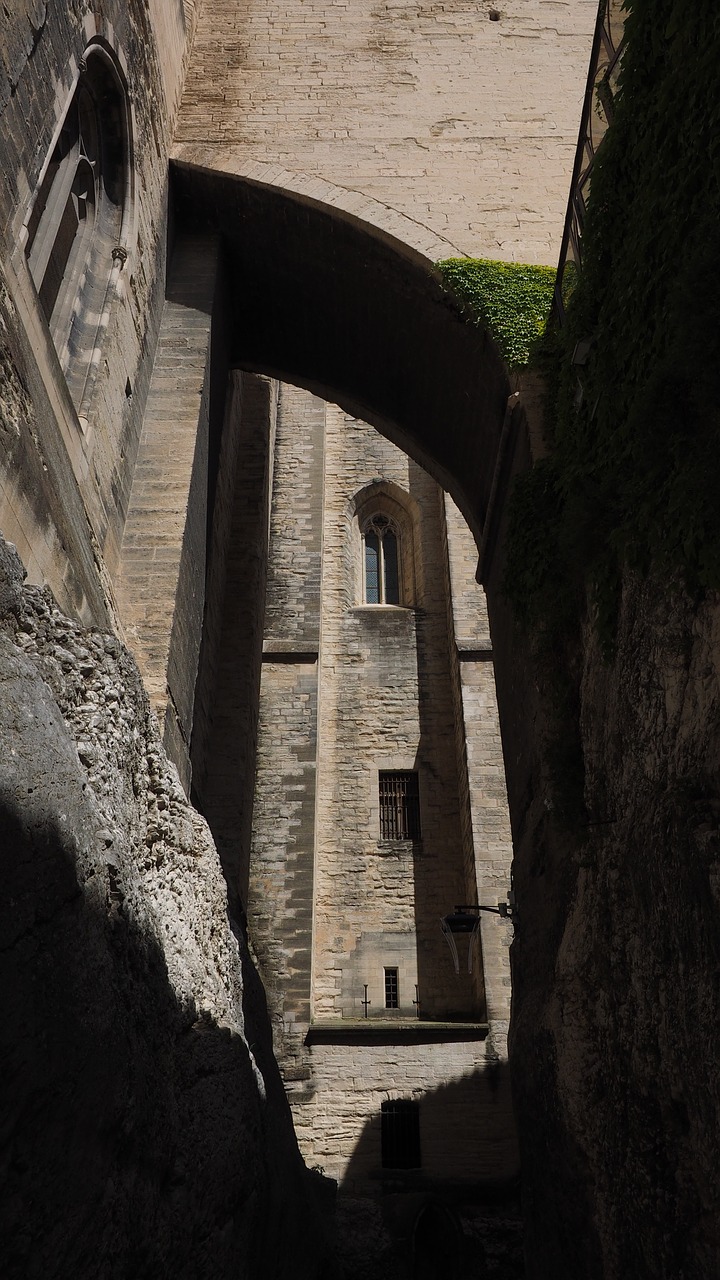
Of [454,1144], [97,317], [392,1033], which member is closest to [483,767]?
[392,1033]

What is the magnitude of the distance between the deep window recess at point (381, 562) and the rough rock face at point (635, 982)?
1040 cm

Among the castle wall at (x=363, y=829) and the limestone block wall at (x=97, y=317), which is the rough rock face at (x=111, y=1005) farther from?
the castle wall at (x=363, y=829)

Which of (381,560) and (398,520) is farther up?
(398,520)

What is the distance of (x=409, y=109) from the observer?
833cm

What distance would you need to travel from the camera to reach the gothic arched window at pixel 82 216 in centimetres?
548

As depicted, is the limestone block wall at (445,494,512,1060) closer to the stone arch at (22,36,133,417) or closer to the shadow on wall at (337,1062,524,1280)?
the shadow on wall at (337,1062,524,1280)

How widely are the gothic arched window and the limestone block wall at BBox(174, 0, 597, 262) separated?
158cm

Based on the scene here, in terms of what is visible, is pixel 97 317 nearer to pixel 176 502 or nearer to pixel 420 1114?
pixel 176 502

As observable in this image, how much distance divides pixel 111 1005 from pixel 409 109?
806cm

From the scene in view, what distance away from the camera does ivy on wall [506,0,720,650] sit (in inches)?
130

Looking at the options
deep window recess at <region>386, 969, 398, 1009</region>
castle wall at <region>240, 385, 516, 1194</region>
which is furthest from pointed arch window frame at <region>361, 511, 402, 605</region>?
deep window recess at <region>386, 969, 398, 1009</region>

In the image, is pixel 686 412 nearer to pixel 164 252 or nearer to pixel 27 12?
pixel 27 12

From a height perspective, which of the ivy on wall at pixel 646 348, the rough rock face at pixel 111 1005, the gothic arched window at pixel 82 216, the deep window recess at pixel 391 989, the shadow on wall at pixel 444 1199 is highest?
the gothic arched window at pixel 82 216

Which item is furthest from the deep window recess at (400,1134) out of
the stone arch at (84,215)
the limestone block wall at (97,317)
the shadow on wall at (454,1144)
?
the stone arch at (84,215)
